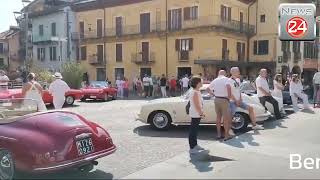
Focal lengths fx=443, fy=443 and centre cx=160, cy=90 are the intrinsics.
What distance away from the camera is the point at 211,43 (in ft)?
124

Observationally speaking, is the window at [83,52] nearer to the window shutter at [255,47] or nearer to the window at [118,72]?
the window at [118,72]

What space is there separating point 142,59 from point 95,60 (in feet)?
21.3

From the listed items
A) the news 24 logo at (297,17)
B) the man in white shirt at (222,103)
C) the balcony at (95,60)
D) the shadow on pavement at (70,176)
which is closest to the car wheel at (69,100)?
the news 24 logo at (297,17)

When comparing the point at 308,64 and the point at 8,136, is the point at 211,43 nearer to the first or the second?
the point at 308,64

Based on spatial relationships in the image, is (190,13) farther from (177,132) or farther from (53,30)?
(177,132)

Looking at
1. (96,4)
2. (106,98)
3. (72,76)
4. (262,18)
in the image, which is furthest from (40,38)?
(106,98)

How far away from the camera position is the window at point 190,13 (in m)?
38.9

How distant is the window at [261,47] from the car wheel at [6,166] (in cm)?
3844

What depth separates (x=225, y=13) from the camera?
3969 centimetres

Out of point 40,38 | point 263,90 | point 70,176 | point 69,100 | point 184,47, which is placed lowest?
point 70,176

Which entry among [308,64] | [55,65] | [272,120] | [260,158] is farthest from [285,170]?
[55,65]

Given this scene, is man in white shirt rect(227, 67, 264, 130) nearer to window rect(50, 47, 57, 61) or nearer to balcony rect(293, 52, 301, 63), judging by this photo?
balcony rect(293, 52, 301, 63)

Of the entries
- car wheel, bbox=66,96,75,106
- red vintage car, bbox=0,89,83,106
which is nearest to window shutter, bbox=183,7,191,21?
red vintage car, bbox=0,89,83,106

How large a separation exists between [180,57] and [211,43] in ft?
11.1
